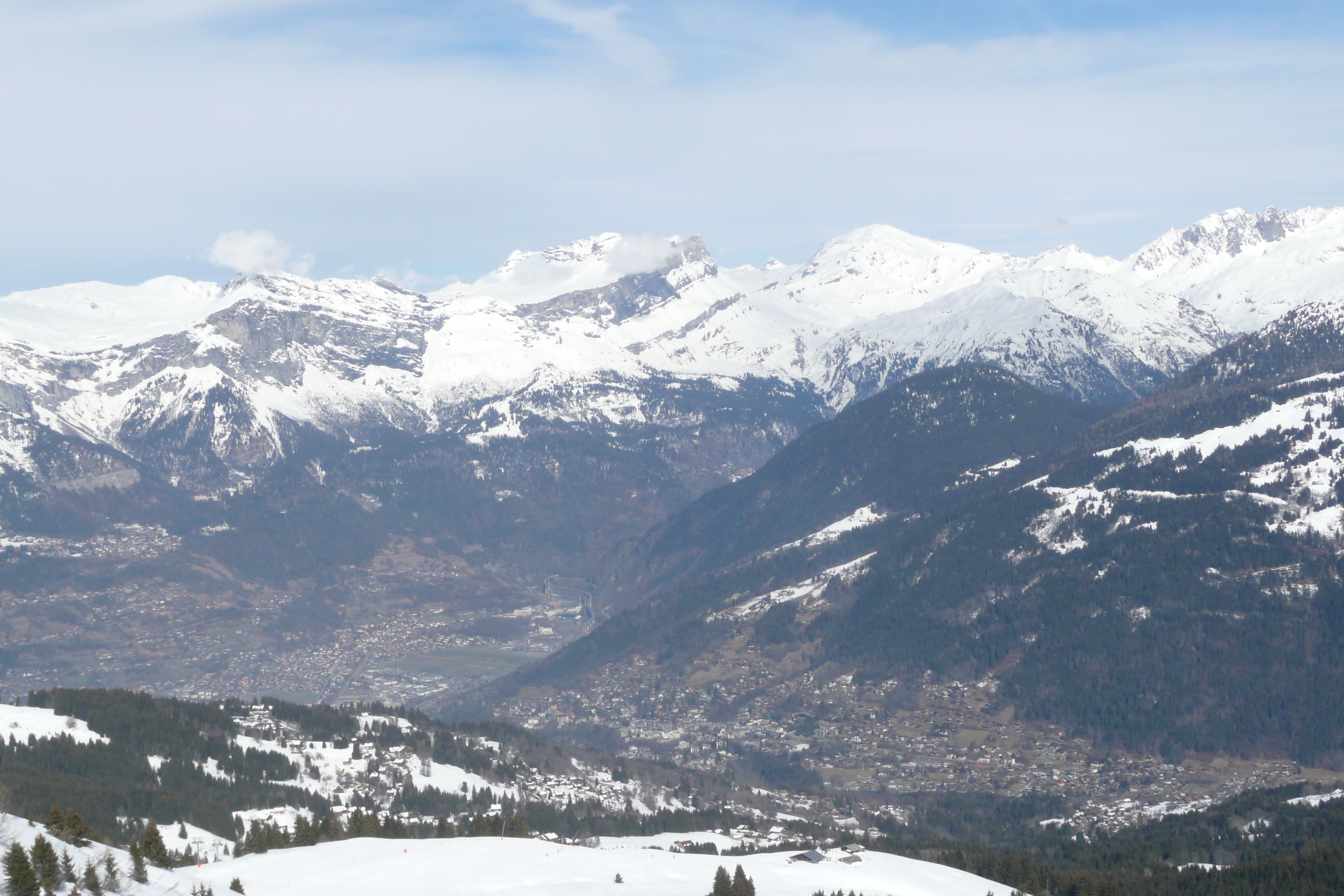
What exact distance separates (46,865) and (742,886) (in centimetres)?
7249

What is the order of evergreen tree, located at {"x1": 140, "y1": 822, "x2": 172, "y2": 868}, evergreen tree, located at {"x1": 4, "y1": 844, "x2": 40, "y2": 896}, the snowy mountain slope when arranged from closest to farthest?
evergreen tree, located at {"x1": 4, "y1": 844, "x2": 40, "y2": 896} < the snowy mountain slope < evergreen tree, located at {"x1": 140, "y1": 822, "x2": 172, "y2": 868}

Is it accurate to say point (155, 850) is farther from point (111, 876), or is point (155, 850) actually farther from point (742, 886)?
point (742, 886)

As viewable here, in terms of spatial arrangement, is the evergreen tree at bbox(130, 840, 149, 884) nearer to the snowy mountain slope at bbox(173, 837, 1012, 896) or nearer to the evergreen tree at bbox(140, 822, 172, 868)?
the snowy mountain slope at bbox(173, 837, 1012, 896)

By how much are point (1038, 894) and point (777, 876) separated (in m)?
34.3

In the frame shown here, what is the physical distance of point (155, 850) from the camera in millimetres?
161875

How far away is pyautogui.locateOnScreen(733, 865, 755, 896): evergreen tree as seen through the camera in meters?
161

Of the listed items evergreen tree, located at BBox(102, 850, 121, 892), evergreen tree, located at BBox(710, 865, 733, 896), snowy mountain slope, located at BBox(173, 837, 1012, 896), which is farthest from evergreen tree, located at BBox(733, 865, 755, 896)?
evergreen tree, located at BBox(102, 850, 121, 892)

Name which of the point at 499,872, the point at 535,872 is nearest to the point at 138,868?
the point at 499,872

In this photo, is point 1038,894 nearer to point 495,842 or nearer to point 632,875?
point 632,875

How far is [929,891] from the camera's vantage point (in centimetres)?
17462

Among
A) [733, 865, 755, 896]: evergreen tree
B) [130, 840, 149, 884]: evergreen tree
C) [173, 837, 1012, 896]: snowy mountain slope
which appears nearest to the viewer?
[130, 840, 149, 884]: evergreen tree

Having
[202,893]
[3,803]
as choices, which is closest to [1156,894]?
[202,893]

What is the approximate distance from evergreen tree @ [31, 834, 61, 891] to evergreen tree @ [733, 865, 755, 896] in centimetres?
6939

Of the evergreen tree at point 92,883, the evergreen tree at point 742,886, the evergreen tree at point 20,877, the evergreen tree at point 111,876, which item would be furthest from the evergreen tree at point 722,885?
the evergreen tree at point 20,877
